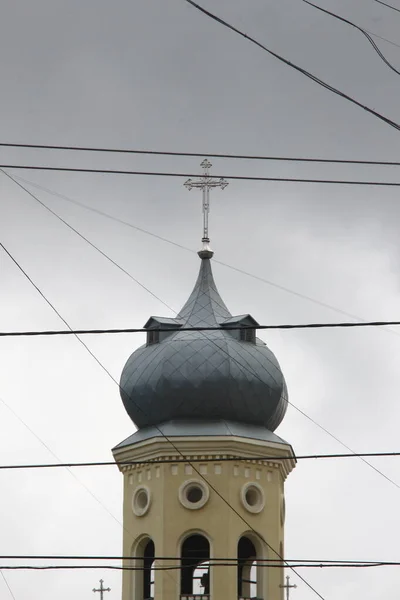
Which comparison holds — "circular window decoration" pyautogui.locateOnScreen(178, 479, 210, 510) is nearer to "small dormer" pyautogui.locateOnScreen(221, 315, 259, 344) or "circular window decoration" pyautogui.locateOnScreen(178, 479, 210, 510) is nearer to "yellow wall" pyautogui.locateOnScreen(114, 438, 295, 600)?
"yellow wall" pyautogui.locateOnScreen(114, 438, 295, 600)

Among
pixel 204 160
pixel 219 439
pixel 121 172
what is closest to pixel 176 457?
pixel 219 439

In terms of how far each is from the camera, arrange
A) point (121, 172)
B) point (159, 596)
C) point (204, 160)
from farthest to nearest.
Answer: point (204, 160) < point (159, 596) < point (121, 172)

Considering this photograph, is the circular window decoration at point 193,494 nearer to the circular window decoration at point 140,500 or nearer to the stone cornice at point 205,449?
the stone cornice at point 205,449

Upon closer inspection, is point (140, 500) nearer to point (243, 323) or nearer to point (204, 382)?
point (204, 382)

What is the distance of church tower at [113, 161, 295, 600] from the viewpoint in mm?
41594

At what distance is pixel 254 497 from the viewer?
42.4 metres

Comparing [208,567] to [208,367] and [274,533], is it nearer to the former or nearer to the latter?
[274,533]

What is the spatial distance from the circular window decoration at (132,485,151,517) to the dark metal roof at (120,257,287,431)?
4.83ft

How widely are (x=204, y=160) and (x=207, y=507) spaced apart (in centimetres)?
795

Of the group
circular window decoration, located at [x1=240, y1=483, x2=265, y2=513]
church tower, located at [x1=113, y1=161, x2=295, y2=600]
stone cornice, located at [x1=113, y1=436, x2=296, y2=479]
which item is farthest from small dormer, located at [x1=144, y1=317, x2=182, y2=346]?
circular window decoration, located at [x1=240, y1=483, x2=265, y2=513]

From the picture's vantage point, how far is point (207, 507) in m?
41.7

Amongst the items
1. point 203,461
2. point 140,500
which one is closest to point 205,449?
point 203,461

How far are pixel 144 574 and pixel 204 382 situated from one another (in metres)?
4.37

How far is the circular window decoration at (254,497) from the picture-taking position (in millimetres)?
42125
